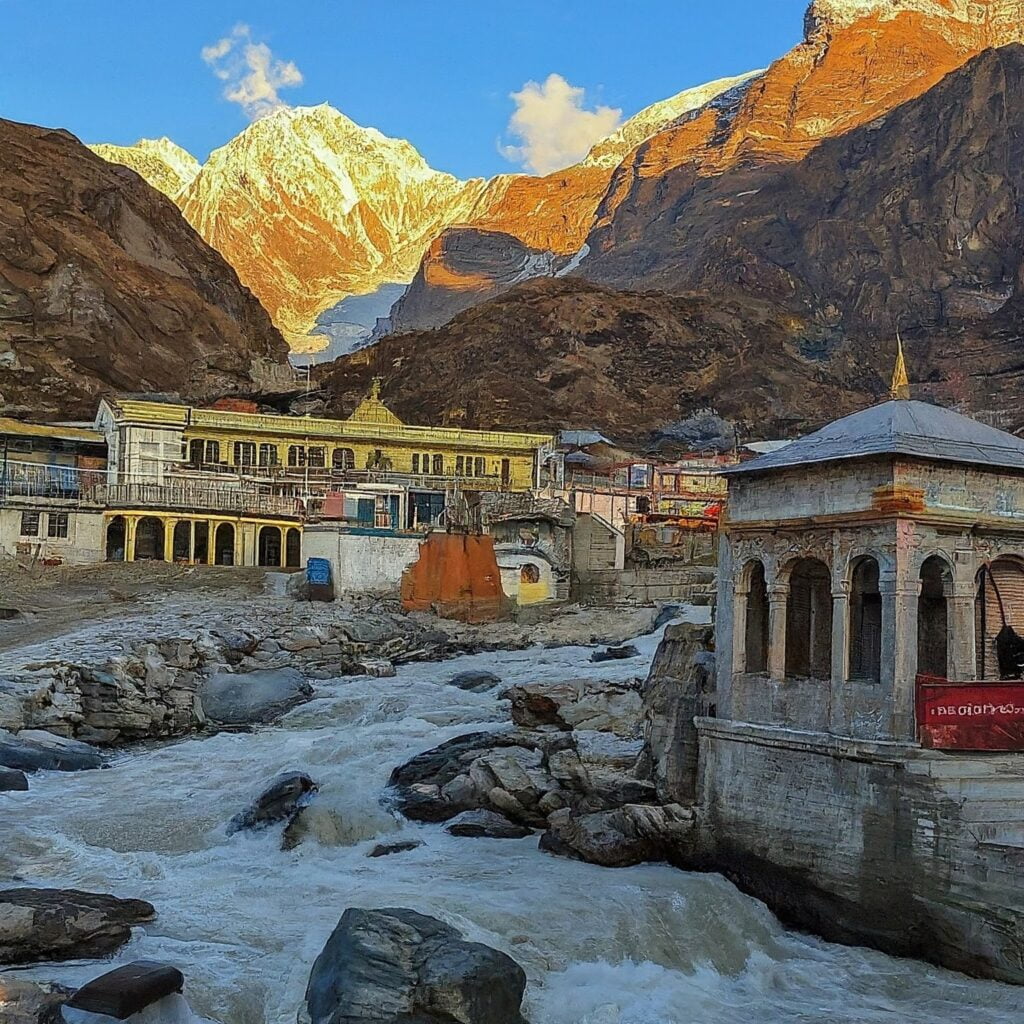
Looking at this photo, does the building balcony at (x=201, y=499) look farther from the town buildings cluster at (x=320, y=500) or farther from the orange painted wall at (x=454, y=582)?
the orange painted wall at (x=454, y=582)

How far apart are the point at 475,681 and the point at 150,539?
21497 mm

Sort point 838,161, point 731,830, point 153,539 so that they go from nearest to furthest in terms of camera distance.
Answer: point 731,830, point 153,539, point 838,161

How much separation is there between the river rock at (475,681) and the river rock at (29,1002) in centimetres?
2062

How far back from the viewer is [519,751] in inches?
779

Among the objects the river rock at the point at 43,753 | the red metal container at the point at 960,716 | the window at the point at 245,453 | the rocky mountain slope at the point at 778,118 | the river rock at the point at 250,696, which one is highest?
the rocky mountain slope at the point at 778,118

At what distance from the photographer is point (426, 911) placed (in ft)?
44.4

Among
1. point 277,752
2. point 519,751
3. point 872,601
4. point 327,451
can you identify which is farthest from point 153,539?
point 872,601

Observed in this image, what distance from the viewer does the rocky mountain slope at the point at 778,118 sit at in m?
168

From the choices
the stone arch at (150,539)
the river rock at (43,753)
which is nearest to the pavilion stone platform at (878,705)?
the river rock at (43,753)

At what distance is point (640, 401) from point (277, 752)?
78.9m

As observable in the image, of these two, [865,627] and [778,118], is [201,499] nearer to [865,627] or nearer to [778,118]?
[865,627]

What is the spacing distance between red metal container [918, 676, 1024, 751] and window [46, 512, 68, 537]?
3775cm

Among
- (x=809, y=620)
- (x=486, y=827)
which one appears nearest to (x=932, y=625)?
(x=809, y=620)

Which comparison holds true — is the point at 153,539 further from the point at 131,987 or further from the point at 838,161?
the point at 838,161
